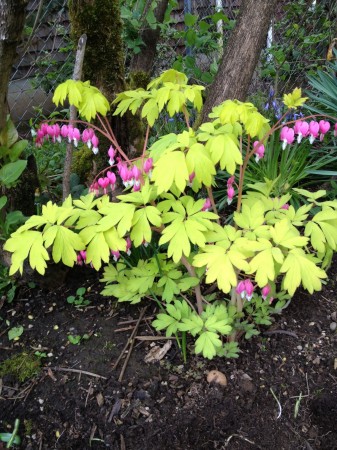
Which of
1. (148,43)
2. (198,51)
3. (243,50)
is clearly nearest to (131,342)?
(243,50)

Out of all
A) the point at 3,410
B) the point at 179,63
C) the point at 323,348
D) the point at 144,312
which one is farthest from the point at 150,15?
the point at 3,410

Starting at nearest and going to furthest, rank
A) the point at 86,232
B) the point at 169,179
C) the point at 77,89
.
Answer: the point at 169,179
the point at 86,232
the point at 77,89

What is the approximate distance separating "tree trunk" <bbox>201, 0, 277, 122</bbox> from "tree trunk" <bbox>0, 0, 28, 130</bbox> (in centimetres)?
142

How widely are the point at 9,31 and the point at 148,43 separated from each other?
1.89 metres

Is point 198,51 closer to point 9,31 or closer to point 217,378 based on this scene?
point 9,31

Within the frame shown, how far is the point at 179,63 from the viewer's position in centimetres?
365

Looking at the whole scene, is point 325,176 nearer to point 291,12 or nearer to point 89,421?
point 89,421

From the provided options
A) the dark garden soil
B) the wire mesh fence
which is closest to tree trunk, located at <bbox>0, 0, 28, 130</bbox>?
the dark garden soil

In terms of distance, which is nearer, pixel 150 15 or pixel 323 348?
pixel 323 348

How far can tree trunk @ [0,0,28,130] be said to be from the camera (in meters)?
1.67

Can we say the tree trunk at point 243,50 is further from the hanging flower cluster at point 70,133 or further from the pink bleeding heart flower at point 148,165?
the pink bleeding heart flower at point 148,165

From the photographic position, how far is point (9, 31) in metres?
1.73

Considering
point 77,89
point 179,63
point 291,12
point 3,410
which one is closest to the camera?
point 77,89

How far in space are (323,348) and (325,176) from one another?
1.43 m
